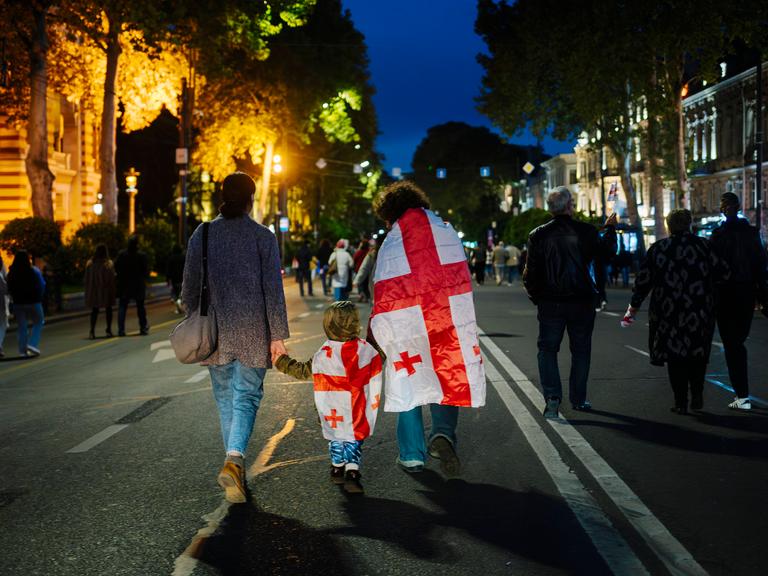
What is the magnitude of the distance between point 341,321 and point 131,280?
14273 millimetres

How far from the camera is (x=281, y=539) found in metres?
5.46

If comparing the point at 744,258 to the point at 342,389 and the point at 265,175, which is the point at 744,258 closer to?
the point at 342,389

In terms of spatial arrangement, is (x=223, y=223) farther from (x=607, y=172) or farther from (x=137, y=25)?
(x=607, y=172)

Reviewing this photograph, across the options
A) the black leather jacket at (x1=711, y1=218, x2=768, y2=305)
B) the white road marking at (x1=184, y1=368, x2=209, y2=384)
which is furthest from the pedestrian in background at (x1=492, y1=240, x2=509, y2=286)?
the black leather jacket at (x1=711, y1=218, x2=768, y2=305)

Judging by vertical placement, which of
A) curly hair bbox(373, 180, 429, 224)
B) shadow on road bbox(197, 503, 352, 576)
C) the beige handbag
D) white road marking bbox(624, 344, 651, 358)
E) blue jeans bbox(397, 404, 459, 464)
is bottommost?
white road marking bbox(624, 344, 651, 358)

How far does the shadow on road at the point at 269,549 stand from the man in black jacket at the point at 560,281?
379 cm

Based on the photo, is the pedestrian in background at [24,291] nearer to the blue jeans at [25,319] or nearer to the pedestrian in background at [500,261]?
the blue jeans at [25,319]

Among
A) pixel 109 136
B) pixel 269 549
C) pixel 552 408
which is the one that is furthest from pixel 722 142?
pixel 269 549

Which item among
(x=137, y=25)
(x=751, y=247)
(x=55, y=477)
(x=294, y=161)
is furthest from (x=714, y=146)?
(x=55, y=477)

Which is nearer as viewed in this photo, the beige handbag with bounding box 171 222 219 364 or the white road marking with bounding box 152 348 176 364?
the beige handbag with bounding box 171 222 219 364

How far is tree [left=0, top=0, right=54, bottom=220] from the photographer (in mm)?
30047

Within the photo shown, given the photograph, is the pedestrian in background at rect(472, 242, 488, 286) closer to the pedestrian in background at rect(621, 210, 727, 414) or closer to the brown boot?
the pedestrian in background at rect(621, 210, 727, 414)

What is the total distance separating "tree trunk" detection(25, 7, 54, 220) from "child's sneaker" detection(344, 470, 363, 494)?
85.1ft

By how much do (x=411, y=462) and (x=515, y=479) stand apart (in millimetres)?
643
